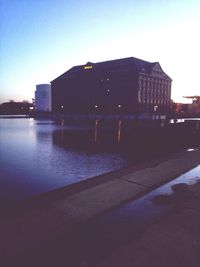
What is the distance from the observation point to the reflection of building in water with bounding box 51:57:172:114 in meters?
82.6

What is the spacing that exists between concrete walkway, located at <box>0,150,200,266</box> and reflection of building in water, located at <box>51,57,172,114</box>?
7501 cm

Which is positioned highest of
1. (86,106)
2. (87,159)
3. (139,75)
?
(139,75)

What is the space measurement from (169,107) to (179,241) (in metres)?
102

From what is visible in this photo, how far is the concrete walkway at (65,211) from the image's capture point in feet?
13.6

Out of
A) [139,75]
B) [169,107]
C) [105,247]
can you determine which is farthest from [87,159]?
[169,107]

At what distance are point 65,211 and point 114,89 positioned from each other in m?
82.6

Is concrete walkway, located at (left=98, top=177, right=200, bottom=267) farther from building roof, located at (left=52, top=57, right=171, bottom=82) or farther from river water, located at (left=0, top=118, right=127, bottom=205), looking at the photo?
building roof, located at (left=52, top=57, right=171, bottom=82)

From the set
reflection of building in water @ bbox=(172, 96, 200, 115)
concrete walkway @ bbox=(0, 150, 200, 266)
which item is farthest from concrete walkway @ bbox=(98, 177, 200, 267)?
reflection of building in water @ bbox=(172, 96, 200, 115)

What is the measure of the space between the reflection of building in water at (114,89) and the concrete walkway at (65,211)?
75013mm

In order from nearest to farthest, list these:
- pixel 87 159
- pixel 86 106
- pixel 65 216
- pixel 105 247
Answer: pixel 105 247
pixel 65 216
pixel 87 159
pixel 86 106

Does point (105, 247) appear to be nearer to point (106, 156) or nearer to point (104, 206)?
point (104, 206)

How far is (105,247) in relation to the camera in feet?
13.3

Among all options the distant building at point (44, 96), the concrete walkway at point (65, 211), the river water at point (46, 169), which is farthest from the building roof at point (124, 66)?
the concrete walkway at point (65, 211)

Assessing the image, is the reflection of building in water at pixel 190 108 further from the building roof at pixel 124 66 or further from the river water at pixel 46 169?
the river water at pixel 46 169
